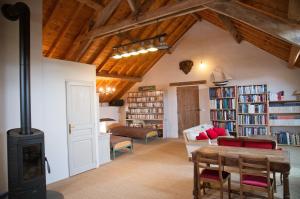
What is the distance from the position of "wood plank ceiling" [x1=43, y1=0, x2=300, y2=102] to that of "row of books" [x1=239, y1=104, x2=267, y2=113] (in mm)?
1629

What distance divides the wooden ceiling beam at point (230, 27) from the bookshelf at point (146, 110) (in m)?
3.58

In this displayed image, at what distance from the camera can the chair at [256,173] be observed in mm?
2723

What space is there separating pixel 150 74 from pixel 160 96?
124 cm

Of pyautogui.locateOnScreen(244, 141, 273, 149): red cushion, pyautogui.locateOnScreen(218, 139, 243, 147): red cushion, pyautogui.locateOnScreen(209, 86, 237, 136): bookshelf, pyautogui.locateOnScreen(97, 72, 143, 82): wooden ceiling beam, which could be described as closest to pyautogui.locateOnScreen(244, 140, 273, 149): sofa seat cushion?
pyautogui.locateOnScreen(244, 141, 273, 149): red cushion

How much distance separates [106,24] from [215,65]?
4.41 m

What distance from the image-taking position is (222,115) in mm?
7371

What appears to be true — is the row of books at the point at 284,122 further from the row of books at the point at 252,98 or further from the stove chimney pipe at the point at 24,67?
the stove chimney pipe at the point at 24,67

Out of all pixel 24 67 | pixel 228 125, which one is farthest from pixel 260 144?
pixel 24 67

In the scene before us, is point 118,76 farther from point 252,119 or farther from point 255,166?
point 255,166

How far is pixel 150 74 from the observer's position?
968 cm

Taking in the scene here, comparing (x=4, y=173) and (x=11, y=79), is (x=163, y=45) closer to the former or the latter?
(x=11, y=79)

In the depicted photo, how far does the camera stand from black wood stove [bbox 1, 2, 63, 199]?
10.0 feet

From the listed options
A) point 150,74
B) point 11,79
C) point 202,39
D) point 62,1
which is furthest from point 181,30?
point 11,79

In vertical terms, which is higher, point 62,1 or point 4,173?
point 62,1
